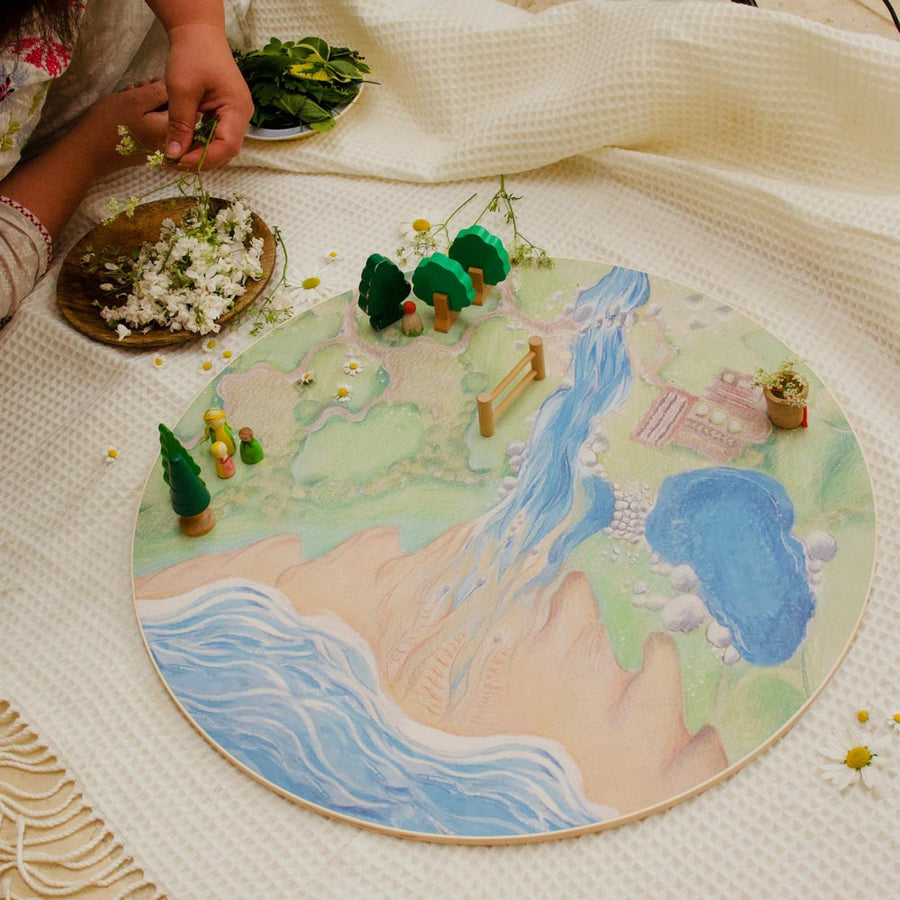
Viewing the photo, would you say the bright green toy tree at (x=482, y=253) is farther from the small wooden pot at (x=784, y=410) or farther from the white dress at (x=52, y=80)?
the white dress at (x=52, y=80)

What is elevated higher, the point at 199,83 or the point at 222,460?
the point at 199,83

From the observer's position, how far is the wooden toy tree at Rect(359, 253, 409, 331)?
0.99m

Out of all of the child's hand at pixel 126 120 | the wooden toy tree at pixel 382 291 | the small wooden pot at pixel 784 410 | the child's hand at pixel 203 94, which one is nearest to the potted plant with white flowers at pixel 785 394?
the small wooden pot at pixel 784 410

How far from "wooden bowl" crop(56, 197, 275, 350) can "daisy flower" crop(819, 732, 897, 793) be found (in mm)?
717

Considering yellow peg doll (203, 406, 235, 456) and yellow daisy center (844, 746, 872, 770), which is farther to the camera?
yellow peg doll (203, 406, 235, 456)

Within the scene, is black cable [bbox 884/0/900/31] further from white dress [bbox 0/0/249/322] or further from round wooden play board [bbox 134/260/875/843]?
white dress [bbox 0/0/249/322]

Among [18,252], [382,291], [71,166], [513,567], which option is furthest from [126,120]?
[513,567]

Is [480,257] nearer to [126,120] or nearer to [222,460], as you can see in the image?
[222,460]

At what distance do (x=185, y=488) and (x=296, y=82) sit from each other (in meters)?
0.61

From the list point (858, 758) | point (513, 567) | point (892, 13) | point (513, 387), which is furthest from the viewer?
point (892, 13)

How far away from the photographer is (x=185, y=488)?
0.86 m

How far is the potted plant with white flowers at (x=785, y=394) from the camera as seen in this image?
878 mm

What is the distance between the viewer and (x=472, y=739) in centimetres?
76

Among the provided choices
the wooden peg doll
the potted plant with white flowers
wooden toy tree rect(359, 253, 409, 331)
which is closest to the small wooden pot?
the potted plant with white flowers
